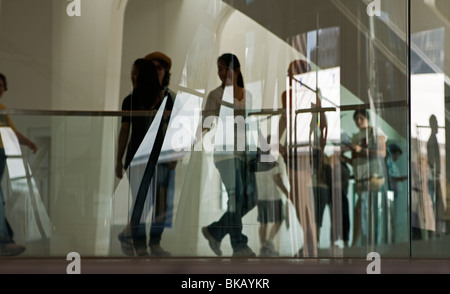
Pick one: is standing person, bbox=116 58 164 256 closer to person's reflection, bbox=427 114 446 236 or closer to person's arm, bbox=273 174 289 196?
person's arm, bbox=273 174 289 196

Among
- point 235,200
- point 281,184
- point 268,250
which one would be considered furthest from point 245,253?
point 281,184

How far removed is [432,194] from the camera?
5316 millimetres

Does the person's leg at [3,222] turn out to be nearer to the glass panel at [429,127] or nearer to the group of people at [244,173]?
the group of people at [244,173]

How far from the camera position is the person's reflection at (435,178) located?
531cm

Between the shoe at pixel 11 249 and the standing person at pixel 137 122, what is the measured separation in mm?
667

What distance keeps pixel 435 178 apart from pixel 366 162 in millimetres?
476

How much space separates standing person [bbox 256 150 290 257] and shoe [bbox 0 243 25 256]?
1602 mm

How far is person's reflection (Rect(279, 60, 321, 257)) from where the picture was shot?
17.4ft

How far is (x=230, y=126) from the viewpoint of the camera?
17.4 feet

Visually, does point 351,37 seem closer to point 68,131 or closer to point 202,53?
point 202,53

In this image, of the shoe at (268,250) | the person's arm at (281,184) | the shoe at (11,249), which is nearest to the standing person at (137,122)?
the shoe at (11,249)

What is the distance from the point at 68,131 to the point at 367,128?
6.59 feet

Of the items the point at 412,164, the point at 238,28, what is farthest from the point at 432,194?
the point at 238,28

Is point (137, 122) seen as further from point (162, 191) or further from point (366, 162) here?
point (366, 162)
